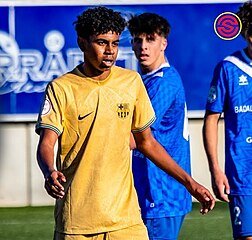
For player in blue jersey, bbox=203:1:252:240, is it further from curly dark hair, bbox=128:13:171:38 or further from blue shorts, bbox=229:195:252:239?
curly dark hair, bbox=128:13:171:38

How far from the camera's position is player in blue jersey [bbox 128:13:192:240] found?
21.5 ft

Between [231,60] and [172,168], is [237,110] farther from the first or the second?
[172,168]

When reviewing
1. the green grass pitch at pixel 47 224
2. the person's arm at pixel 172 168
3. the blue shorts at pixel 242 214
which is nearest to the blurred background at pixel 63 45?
the green grass pitch at pixel 47 224

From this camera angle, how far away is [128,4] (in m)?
11.6

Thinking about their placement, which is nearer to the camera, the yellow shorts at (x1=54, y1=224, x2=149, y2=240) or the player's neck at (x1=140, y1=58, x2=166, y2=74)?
the yellow shorts at (x1=54, y1=224, x2=149, y2=240)

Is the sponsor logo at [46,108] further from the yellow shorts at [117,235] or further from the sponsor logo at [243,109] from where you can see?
the sponsor logo at [243,109]

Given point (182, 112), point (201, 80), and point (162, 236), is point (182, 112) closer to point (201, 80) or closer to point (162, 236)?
point (162, 236)

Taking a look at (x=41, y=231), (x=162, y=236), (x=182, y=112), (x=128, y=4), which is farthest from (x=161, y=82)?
(x=128, y=4)

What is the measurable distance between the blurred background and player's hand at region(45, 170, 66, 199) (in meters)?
6.73

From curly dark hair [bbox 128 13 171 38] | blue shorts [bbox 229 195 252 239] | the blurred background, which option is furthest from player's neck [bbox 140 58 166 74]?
the blurred background

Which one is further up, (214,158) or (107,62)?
(107,62)

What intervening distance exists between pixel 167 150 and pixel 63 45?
17.3 feet

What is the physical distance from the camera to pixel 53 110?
5258mm

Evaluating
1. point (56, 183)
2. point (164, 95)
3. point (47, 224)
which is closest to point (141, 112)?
point (56, 183)
